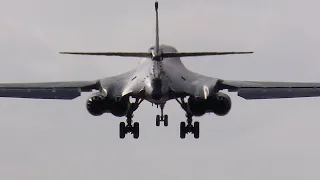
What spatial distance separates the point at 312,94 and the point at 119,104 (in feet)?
32.5

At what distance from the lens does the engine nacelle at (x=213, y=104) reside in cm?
5206

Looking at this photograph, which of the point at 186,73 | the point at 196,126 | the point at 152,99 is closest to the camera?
the point at 152,99

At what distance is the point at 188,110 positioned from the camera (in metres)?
54.0

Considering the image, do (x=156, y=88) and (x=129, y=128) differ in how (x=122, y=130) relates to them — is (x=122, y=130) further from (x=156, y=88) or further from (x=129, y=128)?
(x=156, y=88)

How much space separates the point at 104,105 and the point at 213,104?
523 centimetres

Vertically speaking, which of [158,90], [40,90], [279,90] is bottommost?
[158,90]

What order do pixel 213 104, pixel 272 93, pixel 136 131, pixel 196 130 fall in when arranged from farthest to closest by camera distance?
pixel 196 130 < pixel 136 131 < pixel 272 93 < pixel 213 104

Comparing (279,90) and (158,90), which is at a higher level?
(279,90)

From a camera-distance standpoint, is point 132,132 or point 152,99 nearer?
point 152,99

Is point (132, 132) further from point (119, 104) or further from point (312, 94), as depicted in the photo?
point (312, 94)

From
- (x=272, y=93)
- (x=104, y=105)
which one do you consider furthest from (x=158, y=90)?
(x=272, y=93)

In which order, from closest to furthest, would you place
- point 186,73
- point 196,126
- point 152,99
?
1. point 152,99
2. point 186,73
3. point 196,126

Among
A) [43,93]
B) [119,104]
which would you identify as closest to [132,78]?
[119,104]

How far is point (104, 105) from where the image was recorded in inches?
2046
